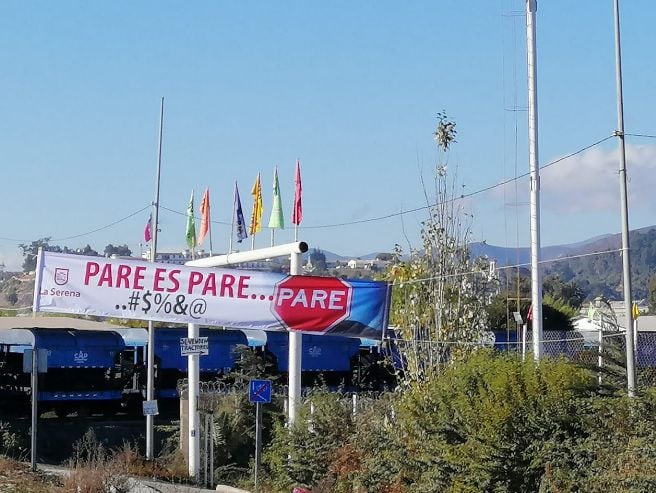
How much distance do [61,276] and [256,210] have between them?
1038 inches

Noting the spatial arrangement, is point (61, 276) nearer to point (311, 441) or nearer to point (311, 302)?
point (311, 302)

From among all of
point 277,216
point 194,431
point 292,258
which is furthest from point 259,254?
point 277,216

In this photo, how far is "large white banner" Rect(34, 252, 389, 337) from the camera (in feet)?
57.6

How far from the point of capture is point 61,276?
1783 cm

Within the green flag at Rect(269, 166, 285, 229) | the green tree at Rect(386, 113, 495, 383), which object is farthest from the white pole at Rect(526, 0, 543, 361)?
the green flag at Rect(269, 166, 285, 229)

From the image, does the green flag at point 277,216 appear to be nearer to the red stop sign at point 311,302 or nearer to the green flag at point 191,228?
the green flag at point 191,228

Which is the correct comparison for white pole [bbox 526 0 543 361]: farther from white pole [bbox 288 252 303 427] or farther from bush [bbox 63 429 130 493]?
bush [bbox 63 429 130 493]

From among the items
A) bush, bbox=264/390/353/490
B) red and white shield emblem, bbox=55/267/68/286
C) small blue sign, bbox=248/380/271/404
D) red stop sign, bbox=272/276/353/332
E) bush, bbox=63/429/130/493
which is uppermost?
red and white shield emblem, bbox=55/267/68/286

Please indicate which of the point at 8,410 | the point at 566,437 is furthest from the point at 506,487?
the point at 8,410

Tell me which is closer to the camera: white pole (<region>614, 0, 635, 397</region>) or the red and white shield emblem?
white pole (<region>614, 0, 635, 397</region>)

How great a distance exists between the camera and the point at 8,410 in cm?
4075

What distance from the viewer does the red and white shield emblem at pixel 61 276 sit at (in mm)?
17812

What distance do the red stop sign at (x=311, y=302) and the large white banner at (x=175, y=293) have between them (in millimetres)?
15

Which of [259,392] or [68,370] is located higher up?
[259,392]
